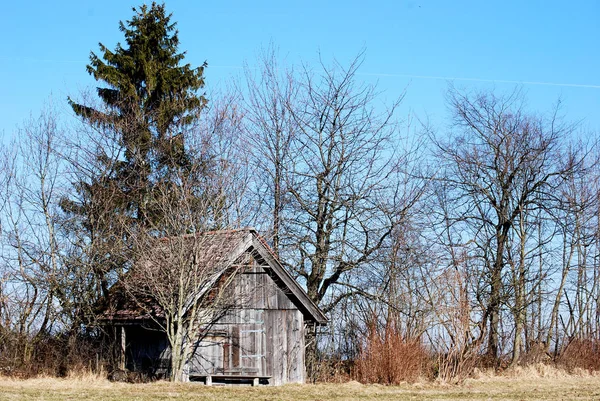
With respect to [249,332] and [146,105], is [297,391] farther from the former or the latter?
[146,105]

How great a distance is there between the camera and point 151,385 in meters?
20.0

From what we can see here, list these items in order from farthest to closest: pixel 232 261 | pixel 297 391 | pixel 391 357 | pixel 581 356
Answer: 1. pixel 581 356
2. pixel 232 261
3. pixel 391 357
4. pixel 297 391

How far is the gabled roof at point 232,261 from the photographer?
22.5 meters

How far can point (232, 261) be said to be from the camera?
2284 centimetres

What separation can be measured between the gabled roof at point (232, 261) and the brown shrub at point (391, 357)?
3164 millimetres

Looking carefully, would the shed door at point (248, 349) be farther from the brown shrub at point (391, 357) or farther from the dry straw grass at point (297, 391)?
the brown shrub at point (391, 357)

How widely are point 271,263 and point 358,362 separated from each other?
4.20 metres

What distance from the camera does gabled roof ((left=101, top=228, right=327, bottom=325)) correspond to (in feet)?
73.8

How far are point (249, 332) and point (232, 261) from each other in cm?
267

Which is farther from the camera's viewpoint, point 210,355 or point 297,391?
point 210,355

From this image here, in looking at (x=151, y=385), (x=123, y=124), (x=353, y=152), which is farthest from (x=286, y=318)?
(x=123, y=124)

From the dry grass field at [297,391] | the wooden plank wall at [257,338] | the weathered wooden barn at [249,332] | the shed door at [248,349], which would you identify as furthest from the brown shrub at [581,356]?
the shed door at [248,349]

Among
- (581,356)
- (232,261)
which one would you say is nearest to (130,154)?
(232,261)

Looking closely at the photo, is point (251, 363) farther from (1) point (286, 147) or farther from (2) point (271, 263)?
(1) point (286, 147)
